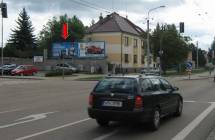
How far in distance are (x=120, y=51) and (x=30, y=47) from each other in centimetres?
2839

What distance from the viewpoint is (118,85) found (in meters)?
11.7

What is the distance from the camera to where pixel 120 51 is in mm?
82562

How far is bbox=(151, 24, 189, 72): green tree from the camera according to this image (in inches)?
2972

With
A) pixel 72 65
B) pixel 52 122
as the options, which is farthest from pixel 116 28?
pixel 52 122

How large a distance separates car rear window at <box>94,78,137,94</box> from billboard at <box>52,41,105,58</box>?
64.0m

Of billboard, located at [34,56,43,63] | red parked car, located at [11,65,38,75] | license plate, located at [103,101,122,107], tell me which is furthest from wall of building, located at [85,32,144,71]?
license plate, located at [103,101,122,107]

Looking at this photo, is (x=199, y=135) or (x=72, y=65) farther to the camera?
(x=72, y=65)

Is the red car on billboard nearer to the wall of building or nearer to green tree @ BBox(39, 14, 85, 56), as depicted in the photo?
the wall of building

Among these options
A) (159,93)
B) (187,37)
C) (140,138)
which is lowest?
(140,138)

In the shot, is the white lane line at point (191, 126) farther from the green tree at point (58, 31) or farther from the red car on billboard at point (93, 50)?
the green tree at point (58, 31)

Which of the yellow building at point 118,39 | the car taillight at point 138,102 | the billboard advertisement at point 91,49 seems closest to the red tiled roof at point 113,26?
the yellow building at point 118,39

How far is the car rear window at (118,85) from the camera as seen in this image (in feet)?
37.7

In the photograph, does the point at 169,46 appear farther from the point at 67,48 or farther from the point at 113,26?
the point at 67,48

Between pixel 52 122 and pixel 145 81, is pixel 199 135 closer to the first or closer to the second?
pixel 145 81
